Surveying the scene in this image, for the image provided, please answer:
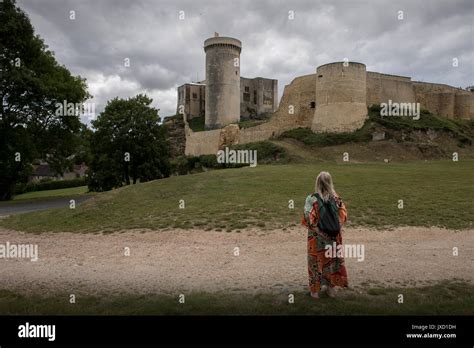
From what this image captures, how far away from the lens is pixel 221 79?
4981 centimetres

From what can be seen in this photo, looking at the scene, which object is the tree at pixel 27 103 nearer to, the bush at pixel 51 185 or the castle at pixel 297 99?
the castle at pixel 297 99

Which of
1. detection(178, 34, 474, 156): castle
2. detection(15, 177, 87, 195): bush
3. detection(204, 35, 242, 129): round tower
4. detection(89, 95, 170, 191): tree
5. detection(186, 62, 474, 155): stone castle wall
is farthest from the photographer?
detection(15, 177, 87, 195): bush

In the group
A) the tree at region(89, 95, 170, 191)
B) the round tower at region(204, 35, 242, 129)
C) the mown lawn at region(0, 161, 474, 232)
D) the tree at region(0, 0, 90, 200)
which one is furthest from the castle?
the tree at region(0, 0, 90, 200)

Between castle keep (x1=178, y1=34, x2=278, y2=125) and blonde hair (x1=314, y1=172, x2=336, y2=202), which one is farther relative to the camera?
castle keep (x1=178, y1=34, x2=278, y2=125)

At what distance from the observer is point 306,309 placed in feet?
19.2

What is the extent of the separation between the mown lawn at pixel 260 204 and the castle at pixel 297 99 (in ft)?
51.1

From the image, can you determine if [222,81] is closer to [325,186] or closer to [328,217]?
[325,186]

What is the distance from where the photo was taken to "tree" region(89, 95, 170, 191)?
32938mm

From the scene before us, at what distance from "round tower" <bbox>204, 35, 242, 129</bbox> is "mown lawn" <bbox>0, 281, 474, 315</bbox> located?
145ft

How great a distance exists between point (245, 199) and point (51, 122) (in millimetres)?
16938

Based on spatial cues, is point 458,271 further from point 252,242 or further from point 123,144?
point 123,144

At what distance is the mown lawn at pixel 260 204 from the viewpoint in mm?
14023

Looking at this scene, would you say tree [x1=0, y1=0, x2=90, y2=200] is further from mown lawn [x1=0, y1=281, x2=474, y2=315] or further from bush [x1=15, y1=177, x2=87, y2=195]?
bush [x1=15, y1=177, x2=87, y2=195]
